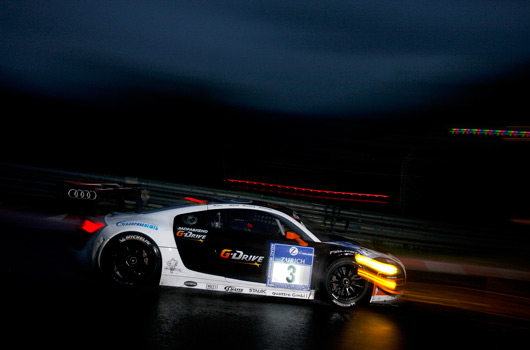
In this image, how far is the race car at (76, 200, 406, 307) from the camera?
6.11m

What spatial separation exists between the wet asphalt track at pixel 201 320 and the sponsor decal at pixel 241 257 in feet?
1.66

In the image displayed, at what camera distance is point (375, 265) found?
6371mm

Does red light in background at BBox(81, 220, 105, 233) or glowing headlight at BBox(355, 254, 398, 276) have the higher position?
red light in background at BBox(81, 220, 105, 233)

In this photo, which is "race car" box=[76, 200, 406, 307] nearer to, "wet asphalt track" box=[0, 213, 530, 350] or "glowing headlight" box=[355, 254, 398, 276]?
"glowing headlight" box=[355, 254, 398, 276]

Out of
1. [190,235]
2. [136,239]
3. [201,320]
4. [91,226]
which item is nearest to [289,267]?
[190,235]

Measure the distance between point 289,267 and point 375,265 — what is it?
1163mm

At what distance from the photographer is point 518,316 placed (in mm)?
6922

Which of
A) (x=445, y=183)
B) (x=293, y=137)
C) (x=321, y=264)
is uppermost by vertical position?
(x=293, y=137)

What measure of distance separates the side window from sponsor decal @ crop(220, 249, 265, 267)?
0.33 metres

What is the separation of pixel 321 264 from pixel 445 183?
423 inches

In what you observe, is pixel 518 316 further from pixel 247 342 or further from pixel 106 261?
pixel 106 261

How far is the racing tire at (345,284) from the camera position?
6242mm

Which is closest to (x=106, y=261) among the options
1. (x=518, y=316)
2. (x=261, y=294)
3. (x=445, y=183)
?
(x=261, y=294)

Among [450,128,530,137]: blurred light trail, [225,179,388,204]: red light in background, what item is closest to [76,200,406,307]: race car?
[225,179,388,204]: red light in background
